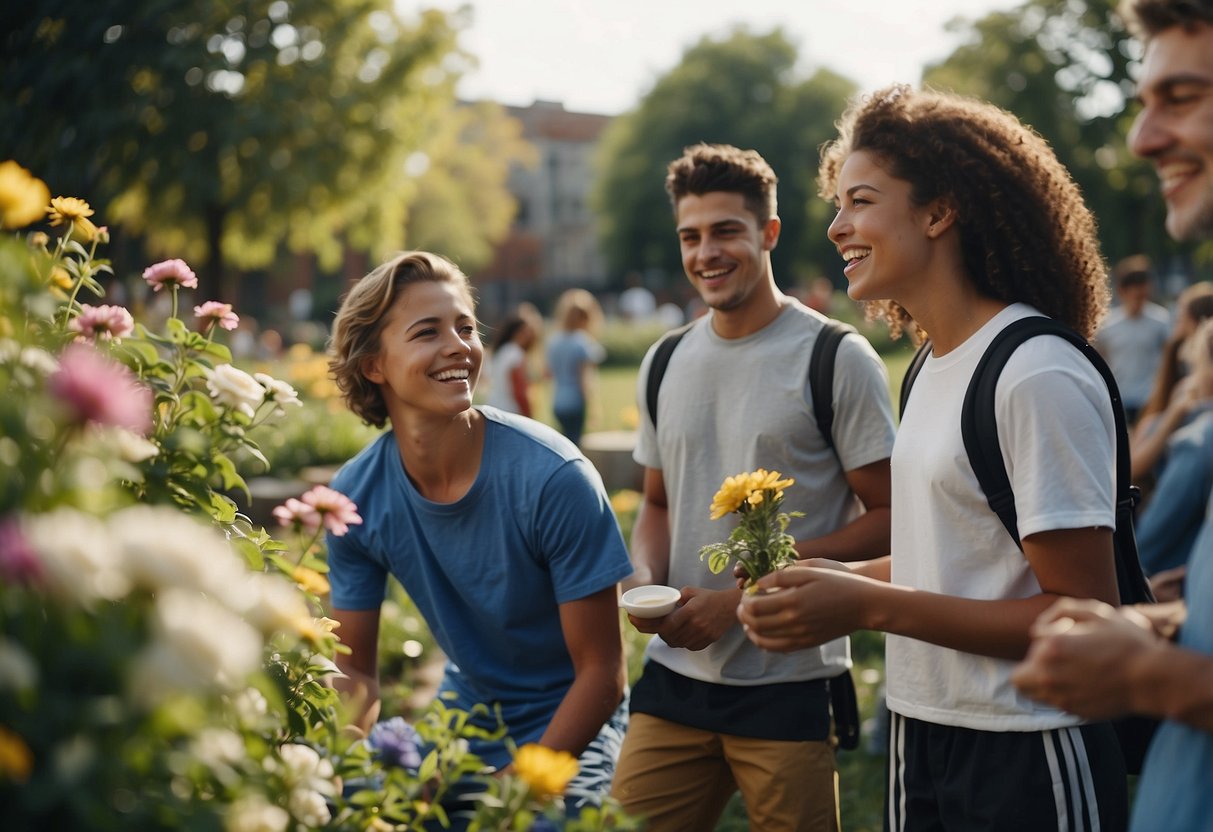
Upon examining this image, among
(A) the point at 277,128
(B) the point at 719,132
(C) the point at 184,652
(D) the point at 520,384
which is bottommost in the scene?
(C) the point at 184,652

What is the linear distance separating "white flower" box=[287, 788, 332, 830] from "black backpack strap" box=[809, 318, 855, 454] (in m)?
2.04

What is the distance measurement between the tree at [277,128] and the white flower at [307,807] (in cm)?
744

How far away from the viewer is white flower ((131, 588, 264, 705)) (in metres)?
1.05

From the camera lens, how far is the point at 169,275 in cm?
216

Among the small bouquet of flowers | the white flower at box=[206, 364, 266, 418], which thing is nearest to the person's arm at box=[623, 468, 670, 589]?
the small bouquet of flowers

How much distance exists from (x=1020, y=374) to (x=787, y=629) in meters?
0.65

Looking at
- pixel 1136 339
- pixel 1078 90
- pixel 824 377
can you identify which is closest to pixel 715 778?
pixel 824 377

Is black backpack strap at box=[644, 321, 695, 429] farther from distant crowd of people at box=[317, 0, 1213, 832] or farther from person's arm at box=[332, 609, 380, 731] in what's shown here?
person's arm at box=[332, 609, 380, 731]

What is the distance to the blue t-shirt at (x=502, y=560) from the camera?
2.96 m

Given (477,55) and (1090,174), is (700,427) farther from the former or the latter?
(1090,174)

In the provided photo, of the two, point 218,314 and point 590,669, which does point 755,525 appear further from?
point 218,314

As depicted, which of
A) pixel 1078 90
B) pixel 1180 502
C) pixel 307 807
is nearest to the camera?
pixel 307 807

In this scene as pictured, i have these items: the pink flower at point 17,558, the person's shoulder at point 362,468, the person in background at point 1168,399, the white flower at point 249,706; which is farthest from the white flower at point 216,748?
the person in background at point 1168,399

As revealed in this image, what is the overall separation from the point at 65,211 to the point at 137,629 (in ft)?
3.67
